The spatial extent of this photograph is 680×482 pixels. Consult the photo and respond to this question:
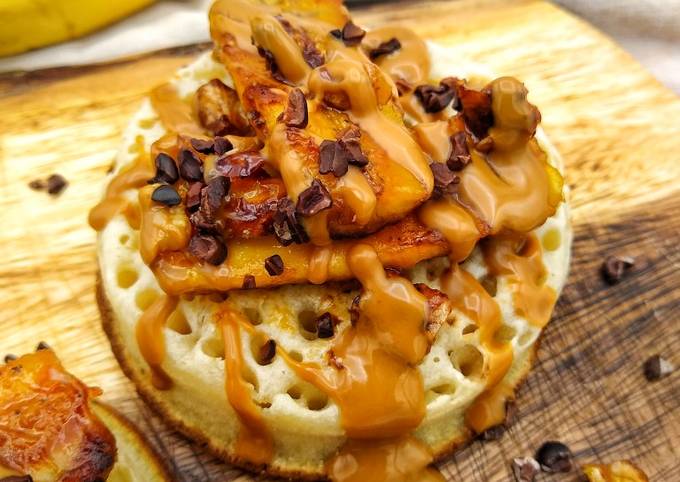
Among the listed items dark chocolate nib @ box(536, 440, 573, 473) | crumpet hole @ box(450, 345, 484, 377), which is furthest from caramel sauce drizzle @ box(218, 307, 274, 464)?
dark chocolate nib @ box(536, 440, 573, 473)

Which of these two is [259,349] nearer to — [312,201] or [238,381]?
[238,381]

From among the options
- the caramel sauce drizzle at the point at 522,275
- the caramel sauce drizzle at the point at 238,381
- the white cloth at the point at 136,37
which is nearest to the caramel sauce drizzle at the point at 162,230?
the caramel sauce drizzle at the point at 238,381

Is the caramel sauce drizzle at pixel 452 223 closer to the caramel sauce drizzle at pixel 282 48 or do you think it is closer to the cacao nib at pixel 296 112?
the cacao nib at pixel 296 112

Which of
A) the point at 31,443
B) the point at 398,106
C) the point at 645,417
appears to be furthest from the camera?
the point at 645,417

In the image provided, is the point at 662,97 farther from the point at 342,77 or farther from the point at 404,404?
the point at 404,404

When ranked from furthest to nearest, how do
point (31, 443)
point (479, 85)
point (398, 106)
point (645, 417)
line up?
point (479, 85)
point (645, 417)
point (398, 106)
point (31, 443)

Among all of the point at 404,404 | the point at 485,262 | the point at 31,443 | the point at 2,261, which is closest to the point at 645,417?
the point at 485,262

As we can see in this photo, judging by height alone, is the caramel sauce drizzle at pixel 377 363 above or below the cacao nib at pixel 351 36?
below
